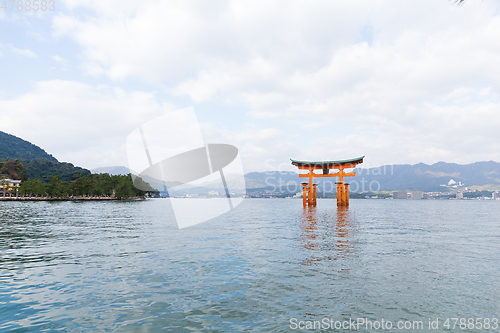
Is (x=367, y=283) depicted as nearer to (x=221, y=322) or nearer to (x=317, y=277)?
(x=317, y=277)

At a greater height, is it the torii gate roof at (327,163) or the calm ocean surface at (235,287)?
the torii gate roof at (327,163)

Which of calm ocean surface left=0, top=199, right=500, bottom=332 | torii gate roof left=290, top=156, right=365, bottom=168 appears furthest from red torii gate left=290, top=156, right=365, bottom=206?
calm ocean surface left=0, top=199, right=500, bottom=332

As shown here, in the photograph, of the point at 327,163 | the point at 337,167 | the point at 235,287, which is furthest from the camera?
the point at 337,167

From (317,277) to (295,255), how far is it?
4023 millimetres

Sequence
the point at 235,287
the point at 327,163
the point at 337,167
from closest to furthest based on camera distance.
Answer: the point at 235,287 → the point at 327,163 → the point at 337,167

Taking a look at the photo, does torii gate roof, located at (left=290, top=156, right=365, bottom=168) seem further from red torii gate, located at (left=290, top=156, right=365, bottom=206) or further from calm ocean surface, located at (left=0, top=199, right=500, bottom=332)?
calm ocean surface, located at (left=0, top=199, right=500, bottom=332)

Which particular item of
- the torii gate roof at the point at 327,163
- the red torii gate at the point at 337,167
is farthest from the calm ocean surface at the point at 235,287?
the red torii gate at the point at 337,167

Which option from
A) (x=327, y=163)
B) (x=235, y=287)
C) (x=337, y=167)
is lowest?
(x=235, y=287)

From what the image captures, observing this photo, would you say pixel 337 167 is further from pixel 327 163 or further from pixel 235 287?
pixel 235 287

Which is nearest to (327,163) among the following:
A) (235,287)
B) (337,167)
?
(337,167)

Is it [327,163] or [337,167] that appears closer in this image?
[327,163]

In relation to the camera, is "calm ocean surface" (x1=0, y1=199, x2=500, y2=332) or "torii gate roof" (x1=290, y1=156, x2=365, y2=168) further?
"torii gate roof" (x1=290, y1=156, x2=365, y2=168)

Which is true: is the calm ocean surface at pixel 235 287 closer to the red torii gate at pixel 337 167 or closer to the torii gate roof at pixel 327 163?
the torii gate roof at pixel 327 163

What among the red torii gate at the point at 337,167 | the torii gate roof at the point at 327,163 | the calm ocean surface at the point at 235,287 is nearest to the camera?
the calm ocean surface at the point at 235,287
